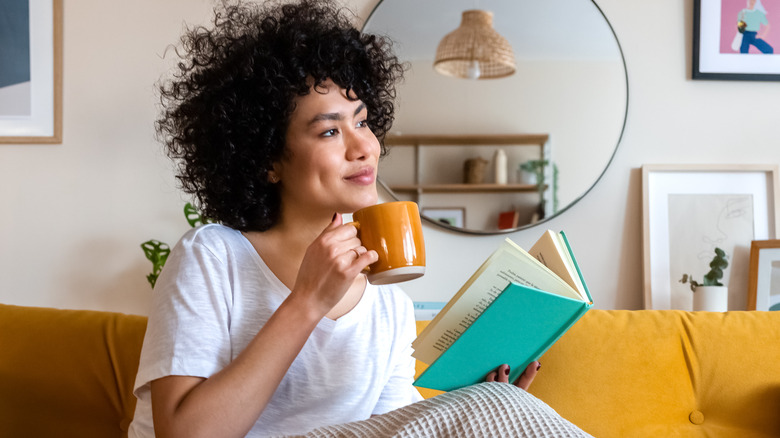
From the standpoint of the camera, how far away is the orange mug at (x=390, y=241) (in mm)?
979

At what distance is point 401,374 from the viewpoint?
1.33 meters

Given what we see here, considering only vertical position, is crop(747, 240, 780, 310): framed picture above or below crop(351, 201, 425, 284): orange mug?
below

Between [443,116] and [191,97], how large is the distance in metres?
0.89

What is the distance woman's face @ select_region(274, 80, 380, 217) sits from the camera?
1.16 metres

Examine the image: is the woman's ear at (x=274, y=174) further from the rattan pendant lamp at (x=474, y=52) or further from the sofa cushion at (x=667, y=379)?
the rattan pendant lamp at (x=474, y=52)

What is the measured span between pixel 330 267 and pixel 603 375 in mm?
804

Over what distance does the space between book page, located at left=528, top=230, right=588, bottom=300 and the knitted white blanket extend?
18 cm

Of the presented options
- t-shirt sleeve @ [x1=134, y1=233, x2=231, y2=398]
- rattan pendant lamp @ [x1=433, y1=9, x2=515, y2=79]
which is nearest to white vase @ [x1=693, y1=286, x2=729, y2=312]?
rattan pendant lamp @ [x1=433, y1=9, x2=515, y2=79]

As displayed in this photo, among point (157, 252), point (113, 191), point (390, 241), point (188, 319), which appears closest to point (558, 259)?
point (390, 241)

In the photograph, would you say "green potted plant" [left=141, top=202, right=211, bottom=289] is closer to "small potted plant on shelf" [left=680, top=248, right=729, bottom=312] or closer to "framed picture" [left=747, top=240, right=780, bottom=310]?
"small potted plant on shelf" [left=680, top=248, right=729, bottom=312]

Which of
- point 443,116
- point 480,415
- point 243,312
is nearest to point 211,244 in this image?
point 243,312

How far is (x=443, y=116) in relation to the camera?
2051mm

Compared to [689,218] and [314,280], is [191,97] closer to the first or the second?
[314,280]

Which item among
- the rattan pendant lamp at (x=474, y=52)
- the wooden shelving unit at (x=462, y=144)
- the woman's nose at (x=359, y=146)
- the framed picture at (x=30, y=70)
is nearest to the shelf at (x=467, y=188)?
the wooden shelving unit at (x=462, y=144)
